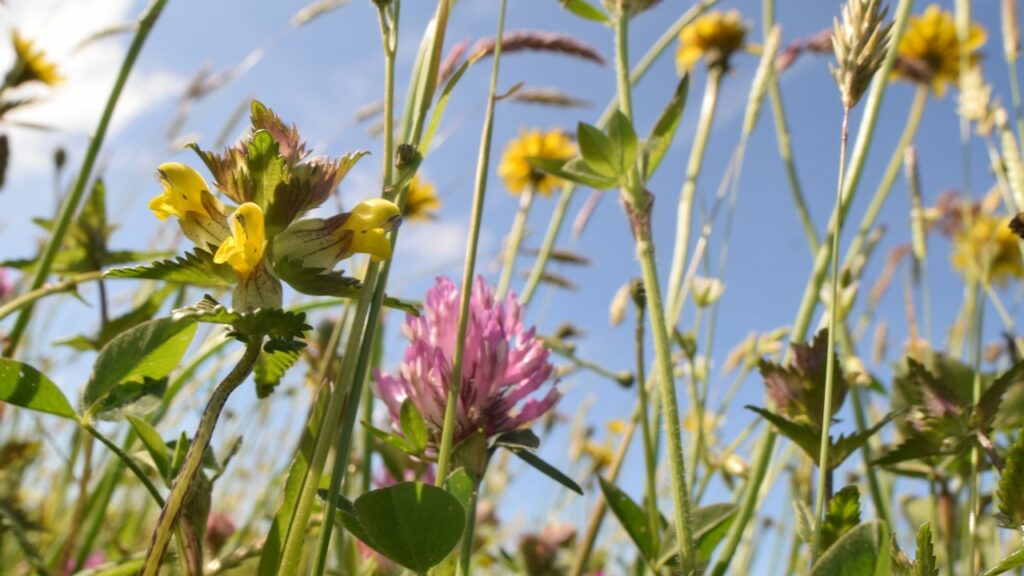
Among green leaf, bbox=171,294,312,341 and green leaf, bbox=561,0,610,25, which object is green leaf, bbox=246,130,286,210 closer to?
green leaf, bbox=171,294,312,341

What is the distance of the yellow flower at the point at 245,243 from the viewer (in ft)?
1.38

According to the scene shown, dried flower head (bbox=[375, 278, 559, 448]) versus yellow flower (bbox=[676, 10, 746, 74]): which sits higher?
yellow flower (bbox=[676, 10, 746, 74])

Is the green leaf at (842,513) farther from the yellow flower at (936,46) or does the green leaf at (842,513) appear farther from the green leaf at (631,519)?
the yellow flower at (936,46)

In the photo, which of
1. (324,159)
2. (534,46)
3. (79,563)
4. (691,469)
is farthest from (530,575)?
(324,159)

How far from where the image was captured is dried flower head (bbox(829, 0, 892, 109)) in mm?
510

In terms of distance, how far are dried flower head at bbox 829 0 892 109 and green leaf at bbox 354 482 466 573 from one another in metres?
0.36

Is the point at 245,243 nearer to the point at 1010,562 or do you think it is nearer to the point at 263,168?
the point at 263,168

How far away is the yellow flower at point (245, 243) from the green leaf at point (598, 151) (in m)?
0.26

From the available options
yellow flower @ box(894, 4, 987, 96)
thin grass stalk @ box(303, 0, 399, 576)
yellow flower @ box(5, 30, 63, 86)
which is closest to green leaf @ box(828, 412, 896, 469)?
thin grass stalk @ box(303, 0, 399, 576)

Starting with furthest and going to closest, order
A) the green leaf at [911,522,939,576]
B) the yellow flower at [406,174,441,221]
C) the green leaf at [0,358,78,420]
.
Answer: the yellow flower at [406,174,441,221] → the green leaf at [0,358,78,420] → the green leaf at [911,522,939,576]

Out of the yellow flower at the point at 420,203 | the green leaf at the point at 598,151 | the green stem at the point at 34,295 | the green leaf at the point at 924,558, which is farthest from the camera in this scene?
the yellow flower at the point at 420,203

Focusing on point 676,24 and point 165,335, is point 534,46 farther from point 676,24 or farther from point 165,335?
point 165,335

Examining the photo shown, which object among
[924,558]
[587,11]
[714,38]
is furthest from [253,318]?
[714,38]

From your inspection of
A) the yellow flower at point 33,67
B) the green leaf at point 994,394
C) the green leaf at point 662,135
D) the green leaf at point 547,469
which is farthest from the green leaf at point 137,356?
the yellow flower at point 33,67
